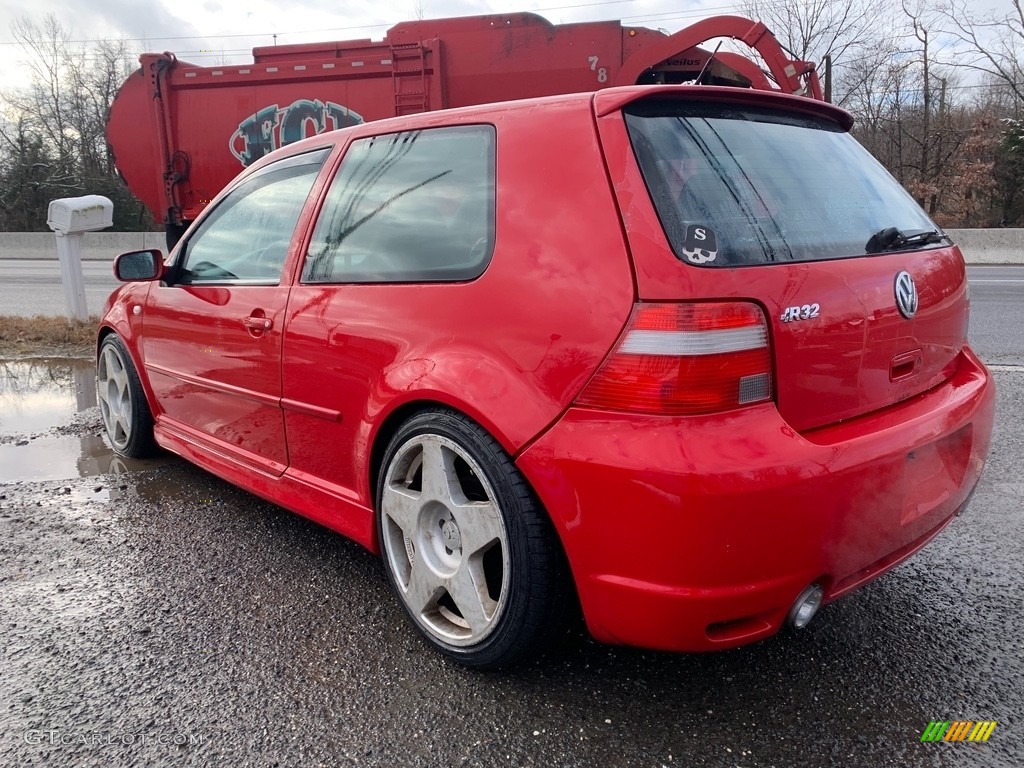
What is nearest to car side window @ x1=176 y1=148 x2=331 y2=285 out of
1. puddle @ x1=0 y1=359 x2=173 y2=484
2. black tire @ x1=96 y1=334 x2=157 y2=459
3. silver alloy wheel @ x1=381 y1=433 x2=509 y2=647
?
black tire @ x1=96 y1=334 x2=157 y2=459

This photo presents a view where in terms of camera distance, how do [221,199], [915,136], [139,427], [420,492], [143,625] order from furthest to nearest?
[915,136] → [139,427] → [221,199] → [143,625] → [420,492]

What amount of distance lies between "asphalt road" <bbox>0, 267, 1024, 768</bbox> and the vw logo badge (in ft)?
3.39

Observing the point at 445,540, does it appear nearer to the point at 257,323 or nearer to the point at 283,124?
the point at 257,323

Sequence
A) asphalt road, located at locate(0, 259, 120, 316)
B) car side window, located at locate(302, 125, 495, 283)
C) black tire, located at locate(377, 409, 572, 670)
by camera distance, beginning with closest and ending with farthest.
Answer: black tire, located at locate(377, 409, 572, 670), car side window, located at locate(302, 125, 495, 283), asphalt road, located at locate(0, 259, 120, 316)

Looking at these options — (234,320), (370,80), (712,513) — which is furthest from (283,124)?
(712,513)

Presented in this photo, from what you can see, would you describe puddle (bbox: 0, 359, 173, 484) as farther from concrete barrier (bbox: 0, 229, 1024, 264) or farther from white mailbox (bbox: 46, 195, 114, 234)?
concrete barrier (bbox: 0, 229, 1024, 264)

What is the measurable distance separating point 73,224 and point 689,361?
23.9 feet

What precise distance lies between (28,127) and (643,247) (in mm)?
34519

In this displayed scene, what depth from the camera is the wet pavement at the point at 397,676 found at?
1.88 metres

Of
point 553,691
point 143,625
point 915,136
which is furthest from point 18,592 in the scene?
point 915,136

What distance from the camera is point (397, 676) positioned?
7.14ft

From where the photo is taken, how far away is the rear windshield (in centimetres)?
183

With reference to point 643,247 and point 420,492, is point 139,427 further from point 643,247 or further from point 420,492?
point 643,247

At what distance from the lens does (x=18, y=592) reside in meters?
2.70
